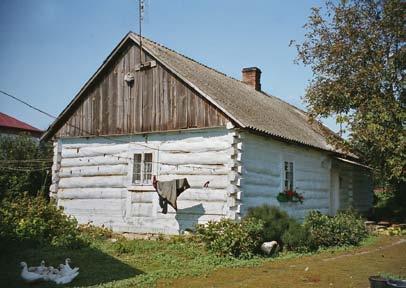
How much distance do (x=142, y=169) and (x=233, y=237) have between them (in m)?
5.36

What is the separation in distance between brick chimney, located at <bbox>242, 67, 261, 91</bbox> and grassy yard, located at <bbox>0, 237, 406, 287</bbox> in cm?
1242

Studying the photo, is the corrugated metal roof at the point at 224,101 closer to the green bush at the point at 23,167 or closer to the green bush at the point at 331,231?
the green bush at the point at 331,231

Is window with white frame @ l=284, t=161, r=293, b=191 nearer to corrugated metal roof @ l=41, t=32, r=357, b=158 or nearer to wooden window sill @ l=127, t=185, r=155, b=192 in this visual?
corrugated metal roof @ l=41, t=32, r=357, b=158

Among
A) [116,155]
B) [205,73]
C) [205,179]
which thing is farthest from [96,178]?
[205,73]

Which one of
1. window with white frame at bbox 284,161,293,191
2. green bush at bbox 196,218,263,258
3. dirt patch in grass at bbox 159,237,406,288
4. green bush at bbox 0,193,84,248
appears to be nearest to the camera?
dirt patch in grass at bbox 159,237,406,288

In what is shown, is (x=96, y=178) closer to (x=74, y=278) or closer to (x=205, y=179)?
(x=205, y=179)

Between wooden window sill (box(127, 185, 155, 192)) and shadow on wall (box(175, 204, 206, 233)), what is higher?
wooden window sill (box(127, 185, 155, 192))

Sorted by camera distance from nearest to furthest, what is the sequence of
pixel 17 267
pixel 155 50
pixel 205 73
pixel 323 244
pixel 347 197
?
pixel 17 267, pixel 323 244, pixel 155 50, pixel 205 73, pixel 347 197

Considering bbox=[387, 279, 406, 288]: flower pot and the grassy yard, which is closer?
bbox=[387, 279, 406, 288]: flower pot

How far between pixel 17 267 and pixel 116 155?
6.75 meters

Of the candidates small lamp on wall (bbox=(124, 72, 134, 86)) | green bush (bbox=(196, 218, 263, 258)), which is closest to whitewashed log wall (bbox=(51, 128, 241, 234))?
green bush (bbox=(196, 218, 263, 258))

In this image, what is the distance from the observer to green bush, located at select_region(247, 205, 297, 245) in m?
12.9

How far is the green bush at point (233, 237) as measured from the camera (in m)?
11.7

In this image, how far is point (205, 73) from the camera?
1845cm
